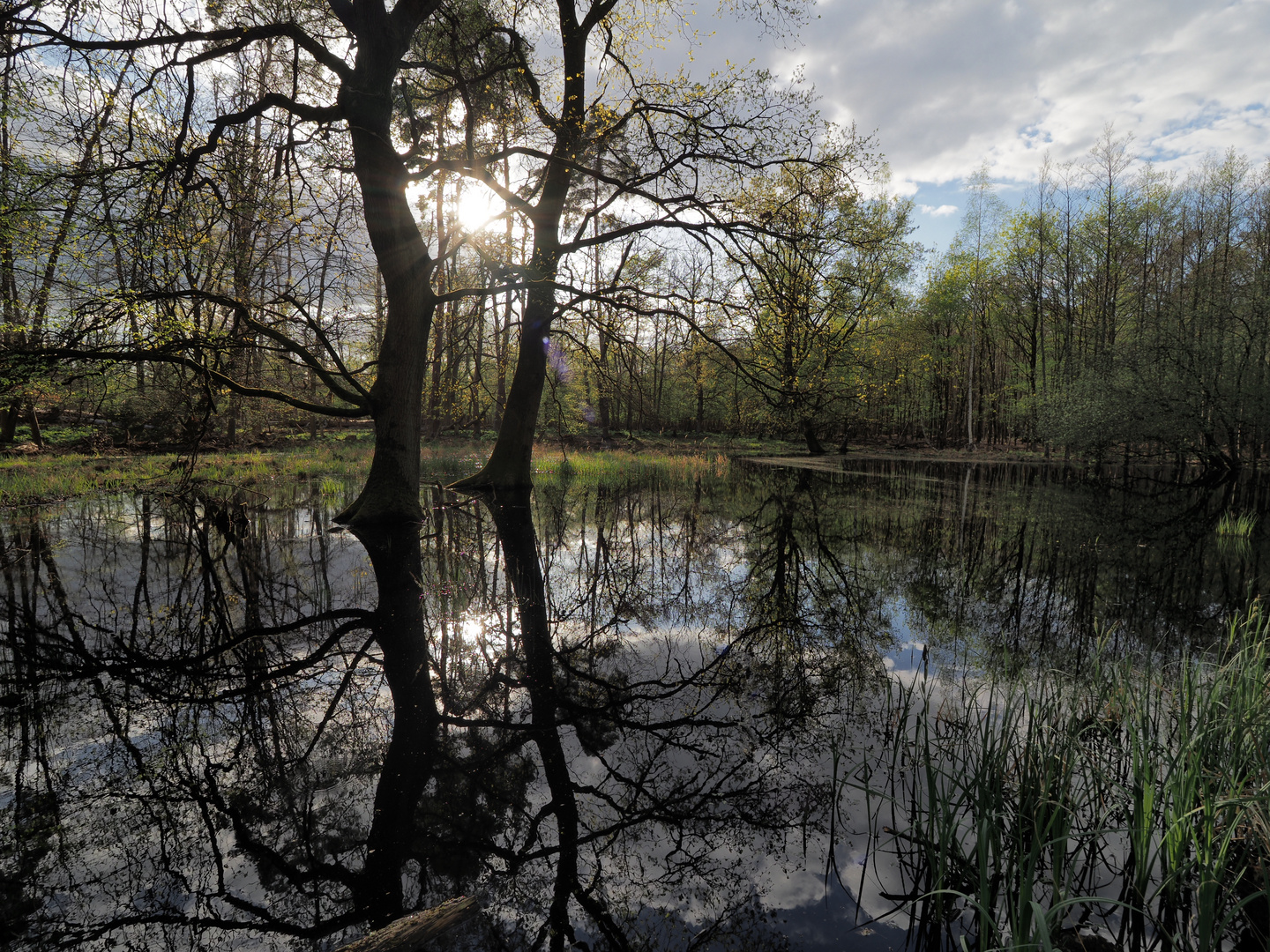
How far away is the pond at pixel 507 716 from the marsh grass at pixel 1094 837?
0.08 m

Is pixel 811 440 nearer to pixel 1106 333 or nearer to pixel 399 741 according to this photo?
pixel 1106 333

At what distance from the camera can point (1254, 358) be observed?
2125 cm

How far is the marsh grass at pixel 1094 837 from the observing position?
1869mm

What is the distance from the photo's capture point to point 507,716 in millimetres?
3508

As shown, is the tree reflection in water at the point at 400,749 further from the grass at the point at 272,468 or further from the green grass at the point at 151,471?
the grass at the point at 272,468

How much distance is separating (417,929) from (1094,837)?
9.14 ft

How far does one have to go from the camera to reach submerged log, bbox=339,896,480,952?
1639mm

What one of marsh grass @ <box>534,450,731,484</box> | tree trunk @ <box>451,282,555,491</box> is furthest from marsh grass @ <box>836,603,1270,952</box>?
marsh grass @ <box>534,450,731,484</box>

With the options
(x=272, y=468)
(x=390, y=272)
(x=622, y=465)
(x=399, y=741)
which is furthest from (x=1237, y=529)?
(x=272, y=468)

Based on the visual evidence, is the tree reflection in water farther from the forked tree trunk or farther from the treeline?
the treeline

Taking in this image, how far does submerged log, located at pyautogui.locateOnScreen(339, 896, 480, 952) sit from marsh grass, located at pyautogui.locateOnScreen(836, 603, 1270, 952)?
1.53 meters

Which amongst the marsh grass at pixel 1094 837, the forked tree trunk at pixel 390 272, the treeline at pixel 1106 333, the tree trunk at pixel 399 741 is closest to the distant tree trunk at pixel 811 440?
the treeline at pixel 1106 333

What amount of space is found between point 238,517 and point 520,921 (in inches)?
425

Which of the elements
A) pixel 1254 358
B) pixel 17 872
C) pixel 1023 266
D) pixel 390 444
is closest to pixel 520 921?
pixel 17 872
